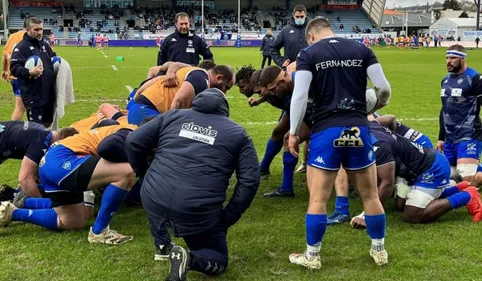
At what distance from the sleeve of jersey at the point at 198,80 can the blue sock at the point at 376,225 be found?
2272 mm

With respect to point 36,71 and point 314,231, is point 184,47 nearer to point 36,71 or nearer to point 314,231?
point 36,71

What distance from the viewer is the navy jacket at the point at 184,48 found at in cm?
849

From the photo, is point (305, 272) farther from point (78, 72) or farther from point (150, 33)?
point (150, 33)

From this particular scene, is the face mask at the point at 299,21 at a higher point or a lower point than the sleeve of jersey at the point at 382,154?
higher

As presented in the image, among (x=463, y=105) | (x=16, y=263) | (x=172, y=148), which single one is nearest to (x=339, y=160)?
(x=172, y=148)

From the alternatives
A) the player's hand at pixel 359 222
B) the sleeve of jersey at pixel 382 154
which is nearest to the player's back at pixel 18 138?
the player's hand at pixel 359 222

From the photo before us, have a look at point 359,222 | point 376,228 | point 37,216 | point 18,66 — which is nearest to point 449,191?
point 359,222

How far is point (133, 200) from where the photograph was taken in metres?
5.79

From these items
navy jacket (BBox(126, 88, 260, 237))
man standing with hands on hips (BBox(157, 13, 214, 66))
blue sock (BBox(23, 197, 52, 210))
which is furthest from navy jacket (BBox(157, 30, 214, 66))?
navy jacket (BBox(126, 88, 260, 237))

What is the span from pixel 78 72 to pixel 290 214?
1871 centimetres

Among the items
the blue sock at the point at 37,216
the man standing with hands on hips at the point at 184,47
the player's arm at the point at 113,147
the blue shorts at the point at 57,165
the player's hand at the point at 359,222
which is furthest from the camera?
the man standing with hands on hips at the point at 184,47

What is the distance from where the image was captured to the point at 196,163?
3.71 meters

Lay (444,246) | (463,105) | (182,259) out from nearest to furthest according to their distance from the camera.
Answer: (182,259) < (444,246) < (463,105)

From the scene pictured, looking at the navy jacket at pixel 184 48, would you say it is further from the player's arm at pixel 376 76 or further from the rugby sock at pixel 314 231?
the rugby sock at pixel 314 231
